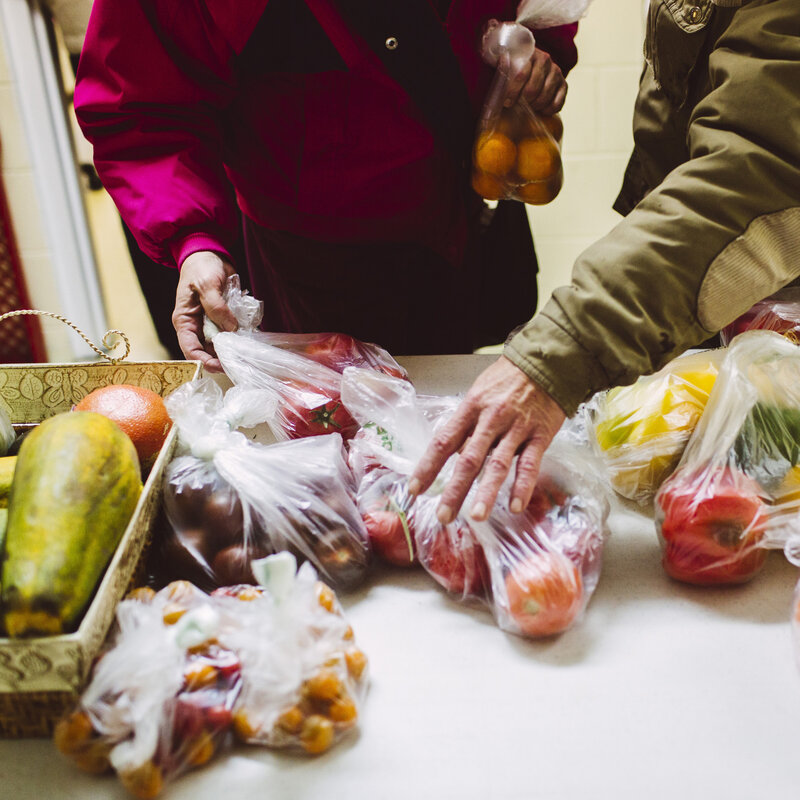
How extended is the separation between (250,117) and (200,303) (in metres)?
0.32

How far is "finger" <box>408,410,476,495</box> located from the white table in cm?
13

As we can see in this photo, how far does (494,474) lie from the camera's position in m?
0.71

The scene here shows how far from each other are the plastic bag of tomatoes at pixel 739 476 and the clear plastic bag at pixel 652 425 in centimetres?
3

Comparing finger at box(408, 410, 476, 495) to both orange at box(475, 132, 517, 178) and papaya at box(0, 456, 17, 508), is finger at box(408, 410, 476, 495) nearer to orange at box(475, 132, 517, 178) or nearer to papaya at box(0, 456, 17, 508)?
papaya at box(0, 456, 17, 508)

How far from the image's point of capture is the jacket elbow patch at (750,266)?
0.74 meters

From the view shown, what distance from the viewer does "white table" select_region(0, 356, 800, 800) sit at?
21.8 inches

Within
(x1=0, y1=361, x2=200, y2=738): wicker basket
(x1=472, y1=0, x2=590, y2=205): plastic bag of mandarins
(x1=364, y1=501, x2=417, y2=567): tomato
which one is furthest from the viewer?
(x1=472, y1=0, x2=590, y2=205): plastic bag of mandarins

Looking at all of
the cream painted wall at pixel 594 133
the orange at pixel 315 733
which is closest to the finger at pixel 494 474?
the orange at pixel 315 733

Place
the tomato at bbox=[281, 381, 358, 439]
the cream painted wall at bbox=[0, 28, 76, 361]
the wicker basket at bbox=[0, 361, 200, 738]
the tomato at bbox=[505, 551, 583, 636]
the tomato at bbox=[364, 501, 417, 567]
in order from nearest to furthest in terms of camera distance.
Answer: the wicker basket at bbox=[0, 361, 200, 738] < the tomato at bbox=[505, 551, 583, 636] < the tomato at bbox=[364, 501, 417, 567] < the tomato at bbox=[281, 381, 358, 439] < the cream painted wall at bbox=[0, 28, 76, 361]

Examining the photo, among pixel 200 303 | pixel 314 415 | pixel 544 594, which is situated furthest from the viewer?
pixel 200 303

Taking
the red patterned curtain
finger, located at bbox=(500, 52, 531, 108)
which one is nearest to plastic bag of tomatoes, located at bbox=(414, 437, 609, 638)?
finger, located at bbox=(500, 52, 531, 108)

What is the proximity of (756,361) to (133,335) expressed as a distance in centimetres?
224

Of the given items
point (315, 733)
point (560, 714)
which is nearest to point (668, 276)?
point (560, 714)

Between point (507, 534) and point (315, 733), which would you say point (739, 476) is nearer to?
point (507, 534)
